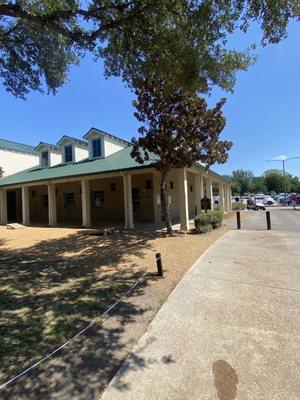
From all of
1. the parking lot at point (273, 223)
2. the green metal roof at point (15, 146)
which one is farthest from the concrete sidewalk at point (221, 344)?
the green metal roof at point (15, 146)

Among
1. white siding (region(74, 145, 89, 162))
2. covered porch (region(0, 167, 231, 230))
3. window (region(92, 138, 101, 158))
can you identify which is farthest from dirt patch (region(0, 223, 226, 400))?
white siding (region(74, 145, 89, 162))

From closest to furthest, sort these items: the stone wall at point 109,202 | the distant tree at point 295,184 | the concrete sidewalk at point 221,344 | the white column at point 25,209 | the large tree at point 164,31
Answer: the concrete sidewalk at point 221,344
the large tree at point 164,31
the stone wall at point 109,202
the white column at point 25,209
the distant tree at point 295,184

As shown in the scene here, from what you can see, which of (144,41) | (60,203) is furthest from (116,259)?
(60,203)

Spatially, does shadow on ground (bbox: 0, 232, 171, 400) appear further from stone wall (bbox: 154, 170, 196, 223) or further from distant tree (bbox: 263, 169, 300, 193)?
distant tree (bbox: 263, 169, 300, 193)

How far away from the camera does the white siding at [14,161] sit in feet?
87.2

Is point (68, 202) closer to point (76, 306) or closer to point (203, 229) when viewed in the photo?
point (203, 229)

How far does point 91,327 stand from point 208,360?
188cm

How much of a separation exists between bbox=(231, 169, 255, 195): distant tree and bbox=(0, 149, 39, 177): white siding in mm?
94322

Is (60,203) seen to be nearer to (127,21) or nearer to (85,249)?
(85,249)

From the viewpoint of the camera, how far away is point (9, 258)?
388 inches

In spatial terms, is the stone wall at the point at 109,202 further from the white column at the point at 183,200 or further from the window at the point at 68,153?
the white column at the point at 183,200

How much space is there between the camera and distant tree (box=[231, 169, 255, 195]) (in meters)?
119

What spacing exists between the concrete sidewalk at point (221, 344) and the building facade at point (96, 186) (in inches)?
347

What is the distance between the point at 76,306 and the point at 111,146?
54.3ft
